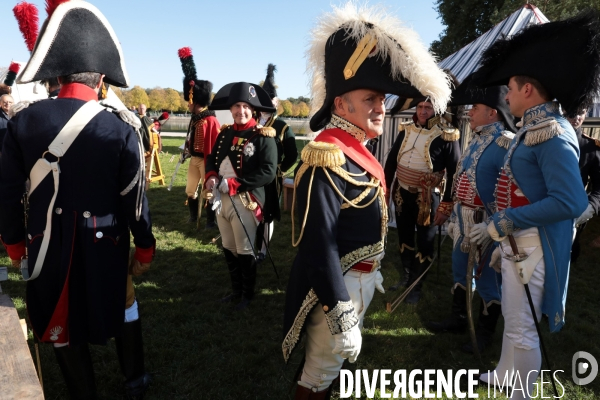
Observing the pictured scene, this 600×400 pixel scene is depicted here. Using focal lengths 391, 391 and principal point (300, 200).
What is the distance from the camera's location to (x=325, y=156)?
1799 mm

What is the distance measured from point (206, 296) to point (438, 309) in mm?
2595

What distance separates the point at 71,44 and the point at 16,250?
1253mm

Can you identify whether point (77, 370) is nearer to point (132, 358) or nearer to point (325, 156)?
point (132, 358)

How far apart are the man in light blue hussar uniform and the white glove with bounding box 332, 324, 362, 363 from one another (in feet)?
5.11

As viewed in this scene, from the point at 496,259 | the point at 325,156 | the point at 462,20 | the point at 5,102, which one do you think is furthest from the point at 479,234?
the point at 462,20

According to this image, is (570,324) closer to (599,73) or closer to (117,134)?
(599,73)

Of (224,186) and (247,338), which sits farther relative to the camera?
(224,186)

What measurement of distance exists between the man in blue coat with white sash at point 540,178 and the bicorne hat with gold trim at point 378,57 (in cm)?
82

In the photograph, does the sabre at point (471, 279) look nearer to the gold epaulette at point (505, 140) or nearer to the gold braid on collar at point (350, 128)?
the gold epaulette at point (505, 140)

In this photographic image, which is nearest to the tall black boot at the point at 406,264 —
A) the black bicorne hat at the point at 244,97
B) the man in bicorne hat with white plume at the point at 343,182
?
the black bicorne hat at the point at 244,97

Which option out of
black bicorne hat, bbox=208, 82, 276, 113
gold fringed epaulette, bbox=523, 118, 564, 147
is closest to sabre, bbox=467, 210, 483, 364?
gold fringed epaulette, bbox=523, 118, 564, 147

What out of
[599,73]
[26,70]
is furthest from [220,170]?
[599,73]

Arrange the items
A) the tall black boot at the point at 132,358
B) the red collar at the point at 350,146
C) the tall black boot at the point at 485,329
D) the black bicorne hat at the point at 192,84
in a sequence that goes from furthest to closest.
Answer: the black bicorne hat at the point at 192,84 → the tall black boot at the point at 485,329 → the tall black boot at the point at 132,358 → the red collar at the point at 350,146

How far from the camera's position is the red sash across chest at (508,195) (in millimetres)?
2490
